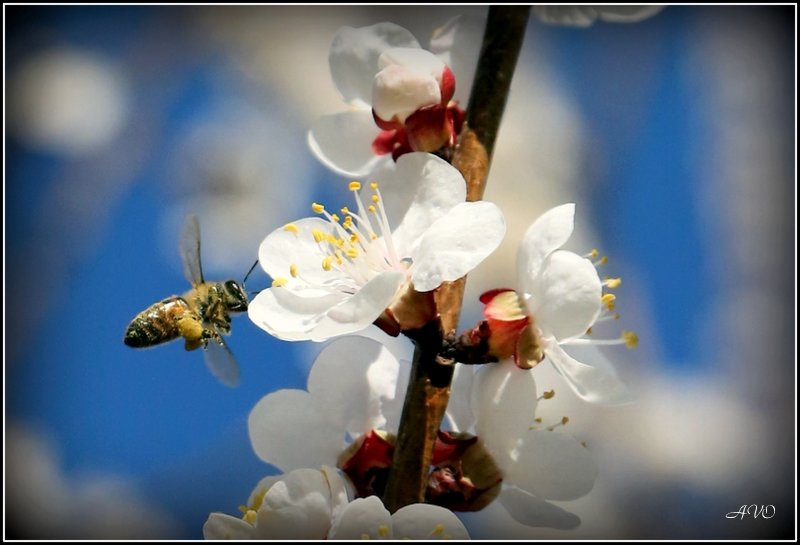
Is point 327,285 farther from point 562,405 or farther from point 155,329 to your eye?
point 562,405

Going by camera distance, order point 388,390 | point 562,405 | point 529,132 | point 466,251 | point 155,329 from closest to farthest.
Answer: point 466,251 → point 388,390 → point 155,329 → point 562,405 → point 529,132

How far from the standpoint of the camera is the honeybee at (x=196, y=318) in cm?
169

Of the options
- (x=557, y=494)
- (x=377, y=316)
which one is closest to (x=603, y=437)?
(x=557, y=494)

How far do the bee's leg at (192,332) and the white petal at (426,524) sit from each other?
28.6 inches

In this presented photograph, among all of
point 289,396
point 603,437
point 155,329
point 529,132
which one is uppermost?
point 529,132

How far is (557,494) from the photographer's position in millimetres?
1316

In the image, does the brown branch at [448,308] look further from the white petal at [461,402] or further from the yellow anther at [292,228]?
the yellow anther at [292,228]

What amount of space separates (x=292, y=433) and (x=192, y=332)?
1.30ft

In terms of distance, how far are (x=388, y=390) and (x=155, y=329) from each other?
1.84 ft

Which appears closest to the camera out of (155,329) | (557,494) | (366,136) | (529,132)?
(557,494)

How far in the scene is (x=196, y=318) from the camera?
174 centimetres

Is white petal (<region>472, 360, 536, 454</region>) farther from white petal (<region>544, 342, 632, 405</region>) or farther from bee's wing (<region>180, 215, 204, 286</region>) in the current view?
bee's wing (<region>180, 215, 204, 286</region>)

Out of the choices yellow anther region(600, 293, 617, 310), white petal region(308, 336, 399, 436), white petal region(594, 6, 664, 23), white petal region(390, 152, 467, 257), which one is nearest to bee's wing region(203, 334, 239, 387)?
white petal region(308, 336, 399, 436)

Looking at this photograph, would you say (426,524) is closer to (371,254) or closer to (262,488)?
(262,488)
